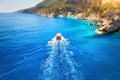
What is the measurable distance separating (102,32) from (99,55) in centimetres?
4252

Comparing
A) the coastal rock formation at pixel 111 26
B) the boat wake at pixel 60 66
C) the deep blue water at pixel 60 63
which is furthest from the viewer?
the coastal rock formation at pixel 111 26

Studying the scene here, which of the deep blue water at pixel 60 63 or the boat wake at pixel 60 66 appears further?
the deep blue water at pixel 60 63

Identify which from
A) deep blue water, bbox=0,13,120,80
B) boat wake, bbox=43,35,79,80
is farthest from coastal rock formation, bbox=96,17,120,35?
boat wake, bbox=43,35,79,80

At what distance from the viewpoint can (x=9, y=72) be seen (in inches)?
1864

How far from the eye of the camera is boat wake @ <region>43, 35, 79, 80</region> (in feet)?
146

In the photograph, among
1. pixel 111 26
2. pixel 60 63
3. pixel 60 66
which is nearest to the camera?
pixel 60 66

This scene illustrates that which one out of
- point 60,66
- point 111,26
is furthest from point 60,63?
point 111,26

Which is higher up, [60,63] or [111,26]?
[60,63]

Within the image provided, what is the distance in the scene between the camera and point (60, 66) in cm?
5081

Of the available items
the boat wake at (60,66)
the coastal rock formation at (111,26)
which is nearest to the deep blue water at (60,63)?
the boat wake at (60,66)

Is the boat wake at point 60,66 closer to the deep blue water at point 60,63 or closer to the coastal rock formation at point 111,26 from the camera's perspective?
the deep blue water at point 60,63

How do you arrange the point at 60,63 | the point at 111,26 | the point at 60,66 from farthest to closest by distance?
the point at 111,26 → the point at 60,63 → the point at 60,66

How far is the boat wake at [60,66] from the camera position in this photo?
44.4 meters

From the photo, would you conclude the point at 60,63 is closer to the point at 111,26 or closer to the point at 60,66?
the point at 60,66
